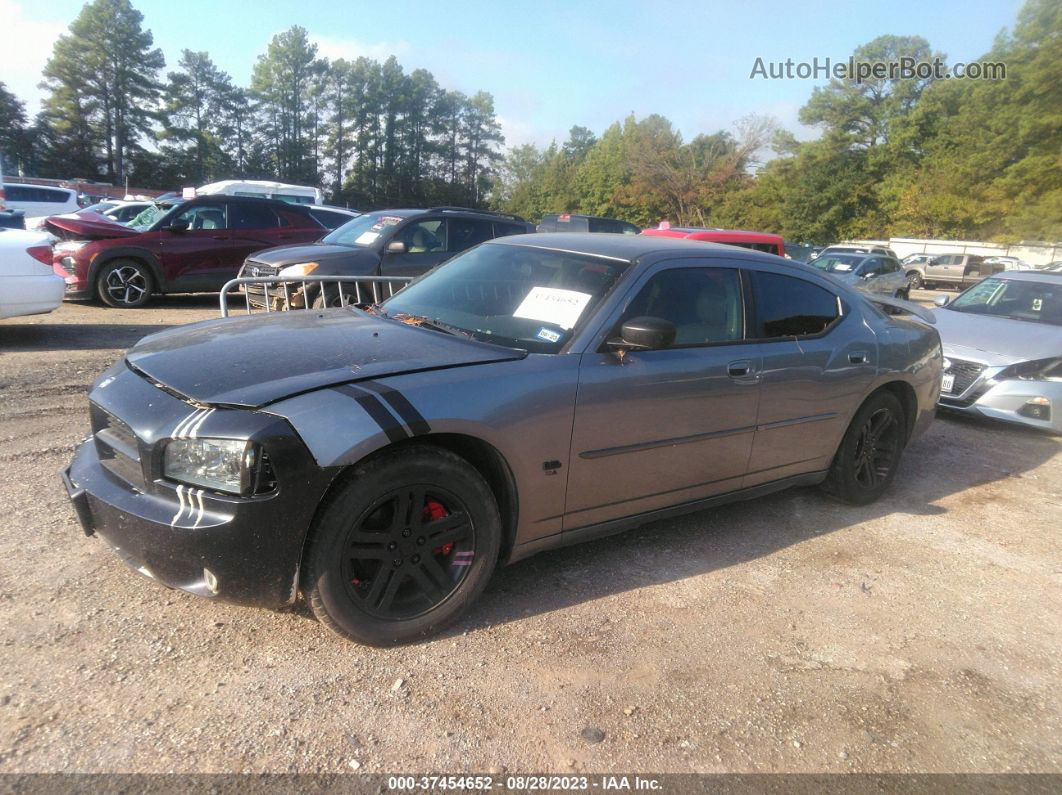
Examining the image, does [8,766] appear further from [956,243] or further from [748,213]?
[748,213]

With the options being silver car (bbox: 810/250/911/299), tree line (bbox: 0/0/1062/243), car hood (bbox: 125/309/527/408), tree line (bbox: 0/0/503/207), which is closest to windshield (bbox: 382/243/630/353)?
car hood (bbox: 125/309/527/408)

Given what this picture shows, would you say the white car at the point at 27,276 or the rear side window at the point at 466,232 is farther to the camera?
the rear side window at the point at 466,232

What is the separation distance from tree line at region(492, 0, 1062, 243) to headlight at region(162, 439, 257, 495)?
157ft

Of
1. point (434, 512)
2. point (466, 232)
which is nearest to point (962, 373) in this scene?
point (466, 232)

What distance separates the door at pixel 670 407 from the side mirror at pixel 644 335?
58 mm

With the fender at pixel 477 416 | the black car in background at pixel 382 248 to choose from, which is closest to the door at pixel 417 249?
the black car in background at pixel 382 248

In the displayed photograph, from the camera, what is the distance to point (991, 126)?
46281mm

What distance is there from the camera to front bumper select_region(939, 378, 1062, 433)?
21.2ft

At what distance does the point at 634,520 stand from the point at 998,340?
5.52 meters

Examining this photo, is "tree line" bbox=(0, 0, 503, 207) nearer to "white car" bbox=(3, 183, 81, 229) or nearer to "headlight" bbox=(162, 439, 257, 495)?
"white car" bbox=(3, 183, 81, 229)

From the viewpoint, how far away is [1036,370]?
260 inches

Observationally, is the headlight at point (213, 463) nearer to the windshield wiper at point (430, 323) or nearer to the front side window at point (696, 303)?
the windshield wiper at point (430, 323)

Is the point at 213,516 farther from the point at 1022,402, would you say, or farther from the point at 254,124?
the point at 254,124

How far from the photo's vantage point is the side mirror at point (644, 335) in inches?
123
